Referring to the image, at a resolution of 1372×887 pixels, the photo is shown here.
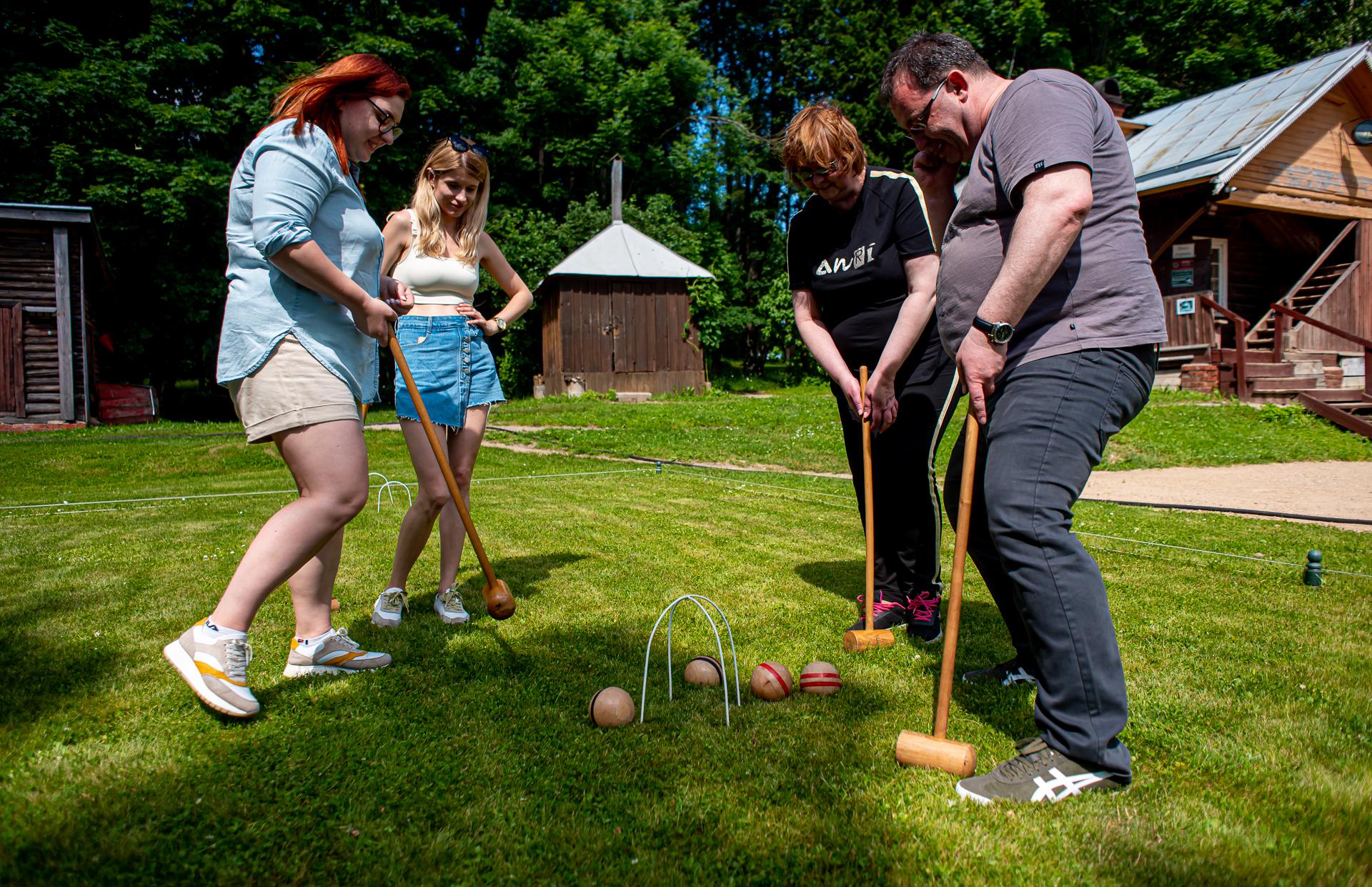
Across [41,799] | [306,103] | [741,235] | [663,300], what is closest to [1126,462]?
[306,103]

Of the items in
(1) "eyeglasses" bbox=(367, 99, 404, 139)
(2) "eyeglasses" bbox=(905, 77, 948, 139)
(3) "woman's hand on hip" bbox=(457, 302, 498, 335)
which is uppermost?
(1) "eyeglasses" bbox=(367, 99, 404, 139)

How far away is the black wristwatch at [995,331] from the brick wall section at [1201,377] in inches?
623

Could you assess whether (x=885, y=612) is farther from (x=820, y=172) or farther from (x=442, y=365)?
(x=442, y=365)

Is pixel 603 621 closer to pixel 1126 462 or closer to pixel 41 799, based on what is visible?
pixel 41 799

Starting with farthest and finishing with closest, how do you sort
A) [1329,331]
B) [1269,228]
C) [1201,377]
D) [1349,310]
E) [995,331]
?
[1269,228] → [1349,310] → [1201,377] → [1329,331] → [995,331]

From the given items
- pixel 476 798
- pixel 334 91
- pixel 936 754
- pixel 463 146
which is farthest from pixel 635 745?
pixel 463 146

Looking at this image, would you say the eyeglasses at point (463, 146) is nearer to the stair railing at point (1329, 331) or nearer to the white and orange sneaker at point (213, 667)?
the white and orange sneaker at point (213, 667)

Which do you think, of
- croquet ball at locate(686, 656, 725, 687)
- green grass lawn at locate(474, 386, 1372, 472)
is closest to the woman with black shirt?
croquet ball at locate(686, 656, 725, 687)

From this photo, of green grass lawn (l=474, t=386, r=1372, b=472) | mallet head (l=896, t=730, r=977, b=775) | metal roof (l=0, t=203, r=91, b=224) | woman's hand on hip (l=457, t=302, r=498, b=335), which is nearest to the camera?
mallet head (l=896, t=730, r=977, b=775)

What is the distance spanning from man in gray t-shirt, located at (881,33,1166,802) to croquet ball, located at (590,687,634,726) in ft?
3.29

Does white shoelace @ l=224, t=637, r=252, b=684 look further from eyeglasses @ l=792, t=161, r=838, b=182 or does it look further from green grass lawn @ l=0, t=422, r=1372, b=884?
eyeglasses @ l=792, t=161, r=838, b=182

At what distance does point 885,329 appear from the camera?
Answer: 3.82 metres

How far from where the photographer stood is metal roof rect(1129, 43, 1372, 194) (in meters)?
15.6

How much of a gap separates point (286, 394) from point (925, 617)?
8.67 ft
